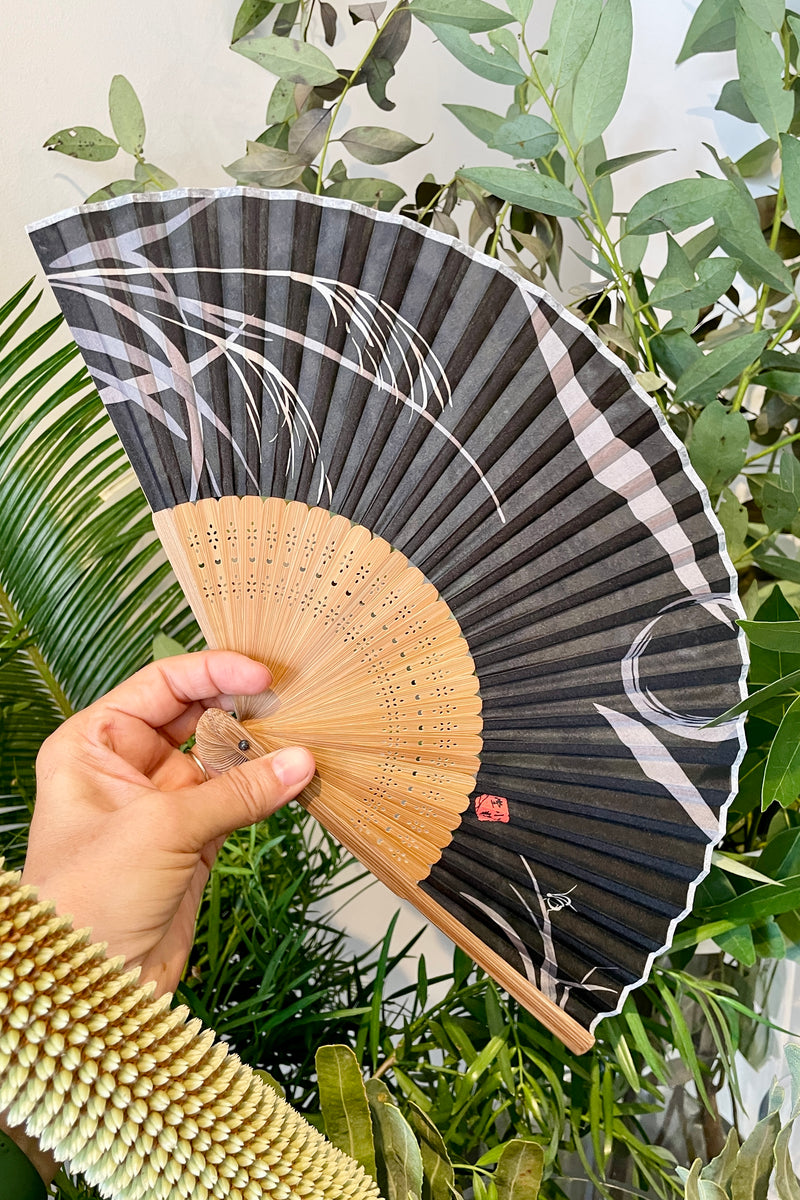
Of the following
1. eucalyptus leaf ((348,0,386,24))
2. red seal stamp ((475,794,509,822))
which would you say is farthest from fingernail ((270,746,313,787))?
eucalyptus leaf ((348,0,386,24))

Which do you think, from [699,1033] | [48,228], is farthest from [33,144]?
[699,1033]

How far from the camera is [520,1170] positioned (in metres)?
0.48

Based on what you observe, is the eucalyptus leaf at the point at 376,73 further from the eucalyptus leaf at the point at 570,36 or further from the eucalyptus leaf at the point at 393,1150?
the eucalyptus leaf at the point at 393,1150

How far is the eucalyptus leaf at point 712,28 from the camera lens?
0.62 metres

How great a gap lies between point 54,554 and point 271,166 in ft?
1.16

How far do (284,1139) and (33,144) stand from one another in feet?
2.44

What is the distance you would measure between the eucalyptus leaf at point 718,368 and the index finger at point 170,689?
33 cm

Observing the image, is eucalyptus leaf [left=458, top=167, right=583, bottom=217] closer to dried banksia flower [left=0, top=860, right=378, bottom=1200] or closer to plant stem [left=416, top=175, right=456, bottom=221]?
plant stem [left=416, top=175, right=456, bottom=221]

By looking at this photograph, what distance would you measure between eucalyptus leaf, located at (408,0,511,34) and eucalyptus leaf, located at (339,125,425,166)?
12 cm

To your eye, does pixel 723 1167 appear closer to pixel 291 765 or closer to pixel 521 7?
pixel 291 765

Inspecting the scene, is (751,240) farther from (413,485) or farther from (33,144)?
(33,144)

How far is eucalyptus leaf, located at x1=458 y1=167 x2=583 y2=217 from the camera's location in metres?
0.50

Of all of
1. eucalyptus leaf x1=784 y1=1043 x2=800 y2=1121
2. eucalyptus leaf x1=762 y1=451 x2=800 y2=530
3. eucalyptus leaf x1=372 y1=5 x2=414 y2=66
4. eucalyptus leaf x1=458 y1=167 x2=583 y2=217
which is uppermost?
eucalyptus leaf x1=372 y1=5 x2=414 y2=66

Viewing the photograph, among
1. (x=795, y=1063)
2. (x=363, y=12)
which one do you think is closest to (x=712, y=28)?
(x=363, y=12)
